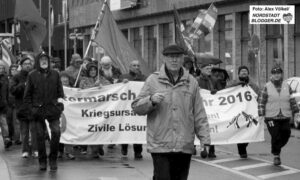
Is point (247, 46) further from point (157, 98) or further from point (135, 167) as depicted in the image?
point (157, 98)

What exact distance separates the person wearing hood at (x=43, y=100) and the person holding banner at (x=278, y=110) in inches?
139

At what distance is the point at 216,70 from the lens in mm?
15773

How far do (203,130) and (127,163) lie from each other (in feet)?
19.3

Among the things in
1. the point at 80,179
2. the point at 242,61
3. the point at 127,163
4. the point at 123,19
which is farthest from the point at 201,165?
the point at 123,19

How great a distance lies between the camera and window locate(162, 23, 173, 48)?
4453 cm

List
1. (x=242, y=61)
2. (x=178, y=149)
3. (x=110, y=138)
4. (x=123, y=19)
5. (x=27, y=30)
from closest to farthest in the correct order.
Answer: (x=178, y=149) < (x=110, y=138) < (x=27, y=30) < (x=242, y=61) < (x=123, y=19)

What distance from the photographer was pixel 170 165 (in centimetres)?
827

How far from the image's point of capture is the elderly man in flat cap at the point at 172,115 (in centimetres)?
807

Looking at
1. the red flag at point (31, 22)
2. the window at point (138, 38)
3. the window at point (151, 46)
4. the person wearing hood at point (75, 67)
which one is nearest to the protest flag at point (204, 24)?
the red flag at point (31, 22)

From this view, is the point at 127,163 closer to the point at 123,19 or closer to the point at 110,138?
the point at 110,138

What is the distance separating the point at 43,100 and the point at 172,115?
15.9 feet

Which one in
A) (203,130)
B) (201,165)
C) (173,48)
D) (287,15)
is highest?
(287,15)

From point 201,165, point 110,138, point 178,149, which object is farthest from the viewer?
point 110,138

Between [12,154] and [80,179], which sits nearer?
[80,179]
